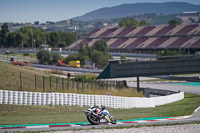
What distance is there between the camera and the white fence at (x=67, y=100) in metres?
28.2

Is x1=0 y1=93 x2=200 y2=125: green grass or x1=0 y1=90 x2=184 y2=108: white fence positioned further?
x1=0 y1=90 x2=184 y2=108: white fence

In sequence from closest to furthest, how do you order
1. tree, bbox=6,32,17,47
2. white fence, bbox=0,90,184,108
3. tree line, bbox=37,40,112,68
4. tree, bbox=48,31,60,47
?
white fence, bbox=0,90,184,108 → tree line, bbox=37,40,112,68 → tree, bbox=6,32,17,47 → tree, bbox=48,31,60,47

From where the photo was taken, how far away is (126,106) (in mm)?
33906

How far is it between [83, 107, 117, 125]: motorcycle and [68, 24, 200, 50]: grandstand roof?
90.0m

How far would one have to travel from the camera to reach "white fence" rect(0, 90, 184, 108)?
1112 inches

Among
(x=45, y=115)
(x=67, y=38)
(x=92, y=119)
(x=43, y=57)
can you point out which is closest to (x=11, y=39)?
(x=67, y=38)

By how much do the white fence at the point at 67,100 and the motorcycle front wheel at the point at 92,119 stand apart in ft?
27.6

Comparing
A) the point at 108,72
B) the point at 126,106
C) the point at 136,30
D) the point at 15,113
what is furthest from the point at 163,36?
the point at 15,113

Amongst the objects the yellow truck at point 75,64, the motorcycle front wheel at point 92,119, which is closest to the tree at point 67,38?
the yellow truck at point 75,64

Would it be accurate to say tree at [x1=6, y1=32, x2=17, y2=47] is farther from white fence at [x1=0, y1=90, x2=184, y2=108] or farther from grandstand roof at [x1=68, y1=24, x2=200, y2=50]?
white fence at [x1=0, y1=90, x2=184, y2=108]

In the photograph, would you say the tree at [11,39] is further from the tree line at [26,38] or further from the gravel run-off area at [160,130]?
the gravel run-off area at [160,130]

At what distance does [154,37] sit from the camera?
131m

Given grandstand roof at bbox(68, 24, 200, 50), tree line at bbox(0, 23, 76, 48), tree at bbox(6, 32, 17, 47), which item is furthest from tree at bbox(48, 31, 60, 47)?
grandstand roof at bbox(68, 24, 200, 50)

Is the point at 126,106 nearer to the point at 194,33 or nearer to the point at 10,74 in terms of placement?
the point at 10,74
